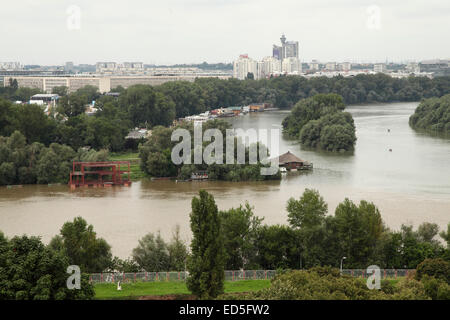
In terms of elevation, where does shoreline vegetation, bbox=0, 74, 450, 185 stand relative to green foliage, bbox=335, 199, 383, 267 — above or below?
above

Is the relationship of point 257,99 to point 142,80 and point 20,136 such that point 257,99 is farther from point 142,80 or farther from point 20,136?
point 20,136

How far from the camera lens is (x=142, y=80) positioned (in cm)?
4506

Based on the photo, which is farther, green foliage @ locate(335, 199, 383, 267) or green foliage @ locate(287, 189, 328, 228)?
green foliage @ locate(287, 189, 328, 228)

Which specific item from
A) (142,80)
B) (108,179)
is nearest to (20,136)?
(108,179)

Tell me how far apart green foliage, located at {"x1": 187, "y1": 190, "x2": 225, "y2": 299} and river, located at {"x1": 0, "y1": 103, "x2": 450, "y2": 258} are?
7.04 feet

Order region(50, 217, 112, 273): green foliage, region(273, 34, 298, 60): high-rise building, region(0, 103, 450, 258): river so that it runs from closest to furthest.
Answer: region(50, 217, 112, 273): green foliage, region(0, 103, 450, 258): river, region(273, 34, 298, 60): high-rise building

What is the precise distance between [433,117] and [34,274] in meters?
17.7

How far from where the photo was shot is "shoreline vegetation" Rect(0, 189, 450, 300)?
19.1ft

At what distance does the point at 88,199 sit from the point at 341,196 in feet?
14.1

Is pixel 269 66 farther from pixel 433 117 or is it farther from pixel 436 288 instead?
pixel 436 288

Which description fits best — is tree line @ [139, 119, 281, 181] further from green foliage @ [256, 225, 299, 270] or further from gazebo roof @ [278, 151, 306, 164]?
green foliage @ [256, 225, 299, 270]
